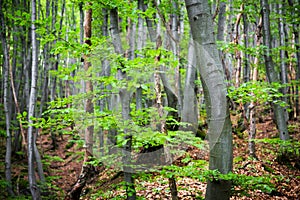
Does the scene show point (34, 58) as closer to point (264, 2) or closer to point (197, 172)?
point (197, 172)

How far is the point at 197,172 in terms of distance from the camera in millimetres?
2674

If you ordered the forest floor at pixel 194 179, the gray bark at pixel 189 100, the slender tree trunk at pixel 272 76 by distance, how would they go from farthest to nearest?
the gray bark at pixel 189 100
the slender tree trunk at pixel 272 76
the forest floor at pixel 194 179

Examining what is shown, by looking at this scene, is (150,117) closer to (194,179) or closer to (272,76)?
(194,179)

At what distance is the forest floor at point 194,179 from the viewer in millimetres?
4457

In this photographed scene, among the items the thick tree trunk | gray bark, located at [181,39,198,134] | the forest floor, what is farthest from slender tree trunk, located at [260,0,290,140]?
the thick tree trunk

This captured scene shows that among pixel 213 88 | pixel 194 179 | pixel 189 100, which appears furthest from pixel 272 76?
pixel 213 88

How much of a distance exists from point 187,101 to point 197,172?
4967 mm

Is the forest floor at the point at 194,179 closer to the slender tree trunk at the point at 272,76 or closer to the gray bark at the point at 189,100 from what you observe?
the slender tree trunk at the point at 272,76

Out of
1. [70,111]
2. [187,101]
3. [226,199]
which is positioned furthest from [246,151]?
[70,111]

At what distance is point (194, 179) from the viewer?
5.32 meters

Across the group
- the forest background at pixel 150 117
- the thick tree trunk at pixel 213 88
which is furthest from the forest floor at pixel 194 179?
the thick tree trunk at pixel 213 88

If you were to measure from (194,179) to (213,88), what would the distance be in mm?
3310

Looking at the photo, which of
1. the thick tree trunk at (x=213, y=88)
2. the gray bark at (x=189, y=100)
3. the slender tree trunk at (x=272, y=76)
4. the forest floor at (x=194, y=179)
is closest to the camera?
the thick tree trunk at (x=213, y=88)

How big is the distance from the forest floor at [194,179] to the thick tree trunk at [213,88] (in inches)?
18.1
